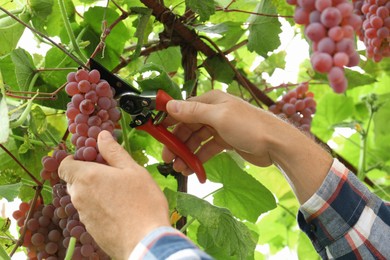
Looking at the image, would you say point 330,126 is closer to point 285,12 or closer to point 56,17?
point 285,12

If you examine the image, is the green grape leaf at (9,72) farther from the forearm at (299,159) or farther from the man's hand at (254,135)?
the forearm at (299,159)

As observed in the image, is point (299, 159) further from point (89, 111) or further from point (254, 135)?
point (89, 111)

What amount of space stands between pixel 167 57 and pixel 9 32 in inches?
12.1

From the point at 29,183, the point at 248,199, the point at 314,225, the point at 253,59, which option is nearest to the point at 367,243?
the point at 314,225

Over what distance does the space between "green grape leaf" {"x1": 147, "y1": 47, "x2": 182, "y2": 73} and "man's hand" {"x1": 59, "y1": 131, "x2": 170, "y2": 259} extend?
0.47 metres

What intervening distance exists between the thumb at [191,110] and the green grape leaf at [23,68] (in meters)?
A: 0.22

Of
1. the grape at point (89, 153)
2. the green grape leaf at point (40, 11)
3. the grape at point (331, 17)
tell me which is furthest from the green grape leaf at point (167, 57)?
A: the grape at point (331, 17)

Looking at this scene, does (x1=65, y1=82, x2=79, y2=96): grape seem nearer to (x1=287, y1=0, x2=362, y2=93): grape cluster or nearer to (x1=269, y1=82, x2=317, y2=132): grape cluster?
(x1=287, y1=0, x2=362, y2=93): grape cluster

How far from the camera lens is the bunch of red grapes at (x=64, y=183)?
2.68 ft

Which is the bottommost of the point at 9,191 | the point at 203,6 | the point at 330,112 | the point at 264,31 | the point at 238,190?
the point at 330,112

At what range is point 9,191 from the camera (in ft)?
3.10

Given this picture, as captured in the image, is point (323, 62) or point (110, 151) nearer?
point (323, 62)

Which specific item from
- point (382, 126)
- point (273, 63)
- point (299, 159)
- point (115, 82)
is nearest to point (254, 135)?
point (299, 159)

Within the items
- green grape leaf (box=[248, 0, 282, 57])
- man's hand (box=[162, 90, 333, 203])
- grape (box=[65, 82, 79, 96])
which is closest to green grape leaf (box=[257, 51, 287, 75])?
green grape leaf (box=[248, 0, 282, 57])
